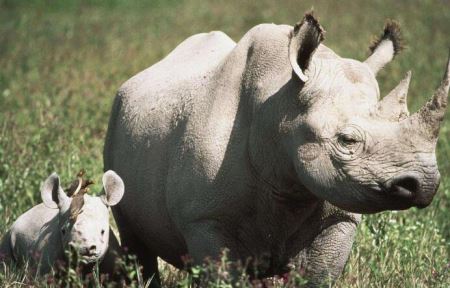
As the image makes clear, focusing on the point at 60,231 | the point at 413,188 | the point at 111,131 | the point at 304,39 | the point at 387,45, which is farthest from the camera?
the point at 111,131

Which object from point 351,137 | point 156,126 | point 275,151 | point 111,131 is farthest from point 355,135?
point 111,131

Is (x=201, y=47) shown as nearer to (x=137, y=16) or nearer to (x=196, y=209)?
(x=196, y=209)

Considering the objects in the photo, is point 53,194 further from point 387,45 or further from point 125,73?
point 125,73

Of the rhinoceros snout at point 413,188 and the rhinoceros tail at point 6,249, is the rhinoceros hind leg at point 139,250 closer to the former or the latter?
the rhinoceros tail at point 6,249

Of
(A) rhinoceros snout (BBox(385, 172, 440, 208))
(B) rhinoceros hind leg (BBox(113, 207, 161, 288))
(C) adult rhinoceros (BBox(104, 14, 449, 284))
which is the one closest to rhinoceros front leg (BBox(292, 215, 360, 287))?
(C) adult rhinoceros (BBox(104, 14, 449, 284))

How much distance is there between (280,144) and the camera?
635 centimetres

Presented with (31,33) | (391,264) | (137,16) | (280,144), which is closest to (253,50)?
(280,144)

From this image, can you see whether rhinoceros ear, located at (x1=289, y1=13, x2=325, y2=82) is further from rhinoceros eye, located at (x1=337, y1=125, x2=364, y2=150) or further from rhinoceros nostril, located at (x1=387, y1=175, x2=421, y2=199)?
rhinoceros nostril, located at (x1=387, y1=175, x2=421, y2=199)

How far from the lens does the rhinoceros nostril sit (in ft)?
18.6

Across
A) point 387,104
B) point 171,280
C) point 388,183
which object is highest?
point 387,104

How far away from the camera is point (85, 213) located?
7.21 metres

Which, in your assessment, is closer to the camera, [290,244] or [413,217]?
[290,244]

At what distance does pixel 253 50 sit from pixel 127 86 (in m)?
1.51

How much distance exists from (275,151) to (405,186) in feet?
3.01
